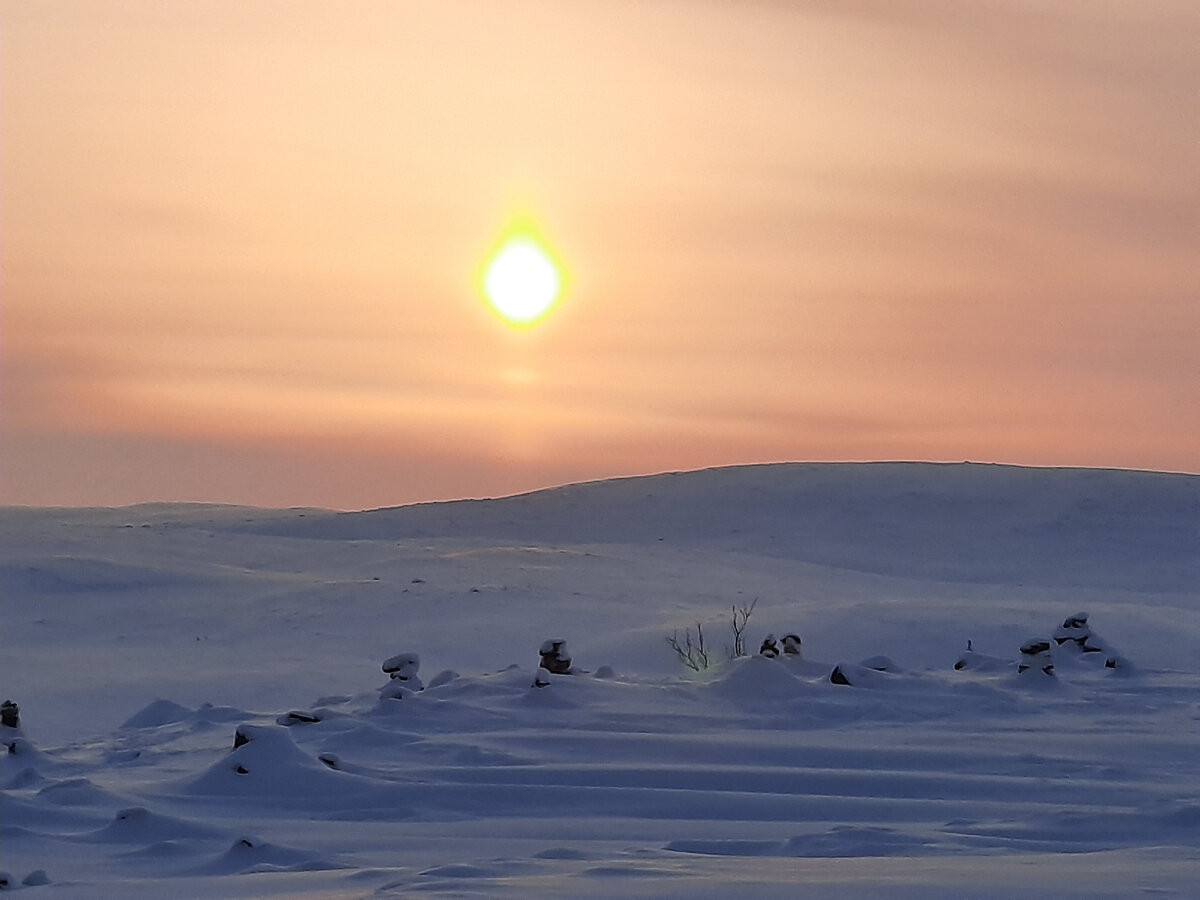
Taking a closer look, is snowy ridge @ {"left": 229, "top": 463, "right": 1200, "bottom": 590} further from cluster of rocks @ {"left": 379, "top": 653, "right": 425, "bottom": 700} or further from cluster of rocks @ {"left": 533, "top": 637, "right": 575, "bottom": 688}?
cluster of rocks @ {"left": 379, "top": 653, "right": 425, "bottom": 700}

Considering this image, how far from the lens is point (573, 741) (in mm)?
10008

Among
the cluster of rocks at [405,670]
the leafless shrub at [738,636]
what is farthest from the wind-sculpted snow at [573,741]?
the leafless shrub at [738,636]

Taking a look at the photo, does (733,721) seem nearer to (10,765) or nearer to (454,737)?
(454,737)

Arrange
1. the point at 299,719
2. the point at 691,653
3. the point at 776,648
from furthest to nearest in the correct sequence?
the point at 691,653
the point at 776,648
the point at 299,719

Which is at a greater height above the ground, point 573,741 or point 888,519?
point 888,519

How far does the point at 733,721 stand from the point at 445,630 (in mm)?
10038

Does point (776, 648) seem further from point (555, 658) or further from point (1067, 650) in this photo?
point (1067, 650)

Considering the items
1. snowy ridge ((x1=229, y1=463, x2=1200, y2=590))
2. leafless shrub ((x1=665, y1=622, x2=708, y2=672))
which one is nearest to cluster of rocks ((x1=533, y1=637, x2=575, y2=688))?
leafless shrub ((x1=665, y1=622, x2=708, y2=672))

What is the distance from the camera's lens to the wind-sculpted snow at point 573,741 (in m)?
6.67

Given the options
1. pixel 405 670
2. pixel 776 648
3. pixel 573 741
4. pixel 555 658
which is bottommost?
pixel 573 741

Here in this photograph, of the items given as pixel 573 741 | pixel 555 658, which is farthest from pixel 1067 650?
pixel 573 741

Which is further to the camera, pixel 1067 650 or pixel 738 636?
pixel 738 636

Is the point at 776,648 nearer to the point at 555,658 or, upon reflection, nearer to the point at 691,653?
the point at 555,658

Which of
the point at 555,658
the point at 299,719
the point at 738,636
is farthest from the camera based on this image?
the point at 738,636
